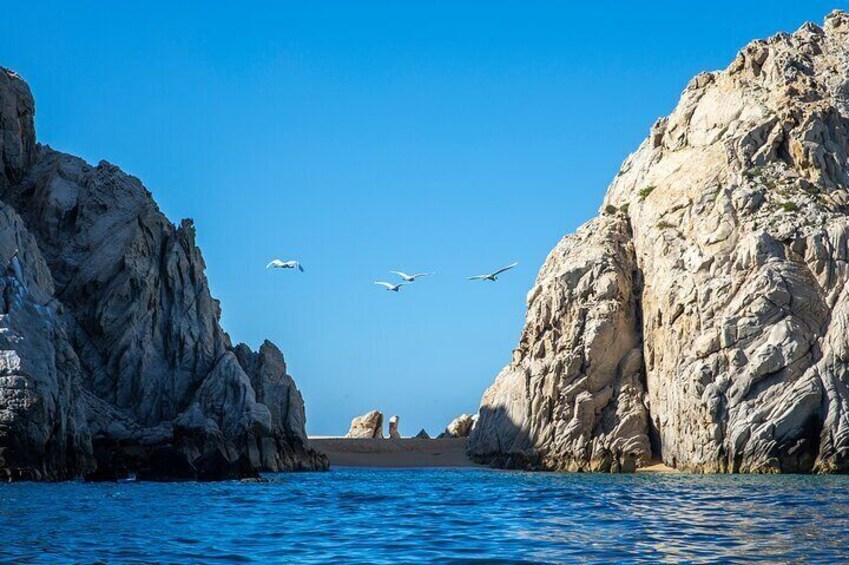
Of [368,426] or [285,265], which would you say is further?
[368,426]

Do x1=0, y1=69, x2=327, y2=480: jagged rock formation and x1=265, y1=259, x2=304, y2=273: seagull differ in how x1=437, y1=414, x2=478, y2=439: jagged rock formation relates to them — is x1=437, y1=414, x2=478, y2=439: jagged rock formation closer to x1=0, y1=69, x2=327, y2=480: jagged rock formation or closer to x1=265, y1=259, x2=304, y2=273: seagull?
x1=0, y1=69, x2=327, y2=480: jagged rock formation

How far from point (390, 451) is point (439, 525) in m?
85.2

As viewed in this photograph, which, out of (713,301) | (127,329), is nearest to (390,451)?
(127,329)

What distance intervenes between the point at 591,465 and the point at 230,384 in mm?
25387

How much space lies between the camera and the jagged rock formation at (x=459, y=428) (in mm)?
121438

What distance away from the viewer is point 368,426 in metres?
127

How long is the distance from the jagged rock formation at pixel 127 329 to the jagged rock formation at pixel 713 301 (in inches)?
736

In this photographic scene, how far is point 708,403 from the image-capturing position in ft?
210

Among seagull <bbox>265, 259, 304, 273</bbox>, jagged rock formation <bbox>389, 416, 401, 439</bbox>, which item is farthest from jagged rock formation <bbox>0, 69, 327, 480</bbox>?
jagged rock formation <bbox>389, 416, 401, 439</bbox>

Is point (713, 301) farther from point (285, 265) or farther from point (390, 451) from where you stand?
point (390, 451)

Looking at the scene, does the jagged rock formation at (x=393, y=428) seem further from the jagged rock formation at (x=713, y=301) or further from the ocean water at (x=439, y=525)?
the ocean water at (x=439, y=525)

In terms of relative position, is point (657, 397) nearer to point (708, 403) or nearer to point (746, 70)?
point (708, 403)

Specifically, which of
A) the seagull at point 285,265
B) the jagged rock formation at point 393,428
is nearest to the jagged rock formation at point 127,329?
the seagull at point 285,265

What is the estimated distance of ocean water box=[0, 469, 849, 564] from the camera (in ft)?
73.7
